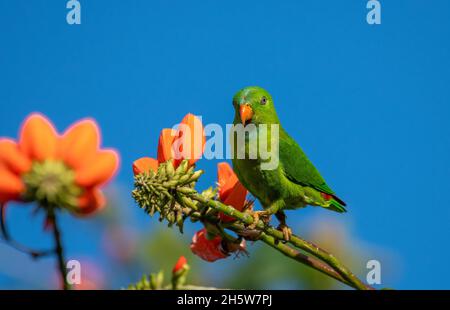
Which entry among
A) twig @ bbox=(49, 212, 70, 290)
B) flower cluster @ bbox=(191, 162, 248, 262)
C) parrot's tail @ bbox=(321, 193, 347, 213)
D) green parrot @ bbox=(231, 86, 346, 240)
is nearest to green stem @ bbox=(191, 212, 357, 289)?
flower cluster @ bbox=(191, 162, 248, 262)

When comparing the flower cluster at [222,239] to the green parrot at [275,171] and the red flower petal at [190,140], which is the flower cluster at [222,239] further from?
the green parrot at [275,171]

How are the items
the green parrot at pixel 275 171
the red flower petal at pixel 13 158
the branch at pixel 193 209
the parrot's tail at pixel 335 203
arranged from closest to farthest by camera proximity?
the red flower petal at pixel 13 158
the branch at pixel 193 209
the green parrot at pixel 275 171
the parrot's tail at pixel 335 203

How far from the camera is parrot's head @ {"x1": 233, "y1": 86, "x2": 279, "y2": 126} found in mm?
2746

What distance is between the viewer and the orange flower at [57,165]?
0.82 meters

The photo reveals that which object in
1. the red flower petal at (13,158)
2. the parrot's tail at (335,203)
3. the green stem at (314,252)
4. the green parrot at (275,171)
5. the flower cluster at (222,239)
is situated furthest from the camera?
the parrot's tail at (335,203)

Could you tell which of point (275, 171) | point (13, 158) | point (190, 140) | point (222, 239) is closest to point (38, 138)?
point (13, 158)

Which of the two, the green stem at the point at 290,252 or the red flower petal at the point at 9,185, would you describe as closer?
the red flower petal at the point at 9,185

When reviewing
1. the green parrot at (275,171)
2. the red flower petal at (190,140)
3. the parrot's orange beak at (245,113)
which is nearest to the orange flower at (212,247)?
the red flower petal at (190,140)

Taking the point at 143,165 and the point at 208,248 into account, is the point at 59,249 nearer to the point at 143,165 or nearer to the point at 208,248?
the point at 143,165

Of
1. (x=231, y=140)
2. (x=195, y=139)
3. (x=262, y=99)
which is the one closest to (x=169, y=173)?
(x=195, y=139)

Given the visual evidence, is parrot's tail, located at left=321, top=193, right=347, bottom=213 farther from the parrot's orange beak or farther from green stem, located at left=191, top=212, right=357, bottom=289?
green stem, located at left=191, top=212, right=357, bottom=289

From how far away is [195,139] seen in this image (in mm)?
1424

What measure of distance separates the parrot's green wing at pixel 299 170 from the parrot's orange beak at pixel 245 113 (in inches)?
9.1
